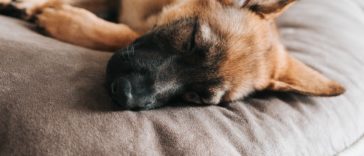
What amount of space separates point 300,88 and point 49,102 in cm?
99

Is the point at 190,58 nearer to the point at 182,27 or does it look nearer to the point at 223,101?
the point at 182,27

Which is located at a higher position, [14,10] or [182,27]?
[182,27]

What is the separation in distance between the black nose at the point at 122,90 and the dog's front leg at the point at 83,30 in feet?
1.56

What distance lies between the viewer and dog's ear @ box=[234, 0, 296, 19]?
168cm

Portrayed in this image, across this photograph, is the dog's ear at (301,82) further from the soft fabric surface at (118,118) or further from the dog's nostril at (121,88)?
the dog's nostril at (121,88)

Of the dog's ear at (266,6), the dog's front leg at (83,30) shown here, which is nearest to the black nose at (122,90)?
the dog's front leg at (83,30)

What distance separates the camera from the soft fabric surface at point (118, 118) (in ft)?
3.76

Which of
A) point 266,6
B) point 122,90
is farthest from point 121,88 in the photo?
point 266,6

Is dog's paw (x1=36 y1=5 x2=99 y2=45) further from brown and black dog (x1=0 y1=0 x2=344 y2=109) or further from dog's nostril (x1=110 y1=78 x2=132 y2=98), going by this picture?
dog's nostril (x1=110 y1=78 x2=132 y2=98)

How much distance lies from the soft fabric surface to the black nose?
0.12ft

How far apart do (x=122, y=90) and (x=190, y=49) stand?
1.02 feet

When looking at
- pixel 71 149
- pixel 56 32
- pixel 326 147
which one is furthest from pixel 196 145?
pixel 56 32

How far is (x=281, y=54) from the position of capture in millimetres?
1803

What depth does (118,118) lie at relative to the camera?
1.24m
